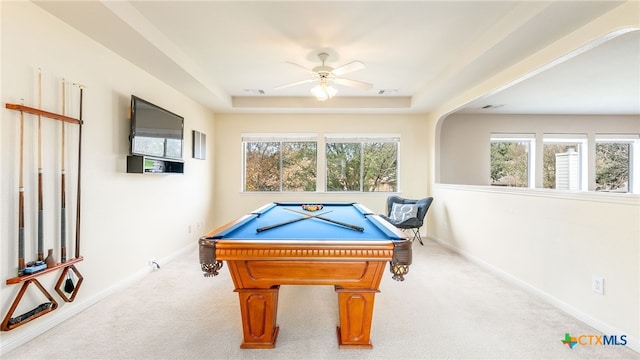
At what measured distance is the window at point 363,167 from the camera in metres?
5.28

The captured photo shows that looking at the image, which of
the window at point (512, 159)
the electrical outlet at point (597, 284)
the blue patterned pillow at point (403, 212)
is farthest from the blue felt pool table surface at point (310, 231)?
the window at point (512, 159)

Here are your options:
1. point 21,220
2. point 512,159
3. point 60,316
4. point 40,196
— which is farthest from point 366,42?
point 512,159

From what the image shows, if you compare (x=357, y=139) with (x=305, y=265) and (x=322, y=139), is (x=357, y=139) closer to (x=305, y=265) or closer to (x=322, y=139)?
(x=322, y=139)

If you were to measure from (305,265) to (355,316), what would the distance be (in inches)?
20.3

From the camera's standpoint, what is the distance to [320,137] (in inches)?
204

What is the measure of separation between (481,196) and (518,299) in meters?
1.40

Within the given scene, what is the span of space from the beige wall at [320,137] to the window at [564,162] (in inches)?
98.3

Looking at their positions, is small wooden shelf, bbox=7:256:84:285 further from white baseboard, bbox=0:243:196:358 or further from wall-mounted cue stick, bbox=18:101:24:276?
white baseboard, bbox=0:243:196:358

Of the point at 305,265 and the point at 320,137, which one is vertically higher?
the point at 320,137

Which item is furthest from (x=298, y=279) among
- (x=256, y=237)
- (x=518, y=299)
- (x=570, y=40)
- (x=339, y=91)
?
(x=339, y=91)

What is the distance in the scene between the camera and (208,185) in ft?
16.3

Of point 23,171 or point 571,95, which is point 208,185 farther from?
point 571,95

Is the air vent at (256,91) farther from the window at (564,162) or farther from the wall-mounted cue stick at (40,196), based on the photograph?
the window at (564,162)

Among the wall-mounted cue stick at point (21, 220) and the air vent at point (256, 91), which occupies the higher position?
the air vent at point (256, 91)
